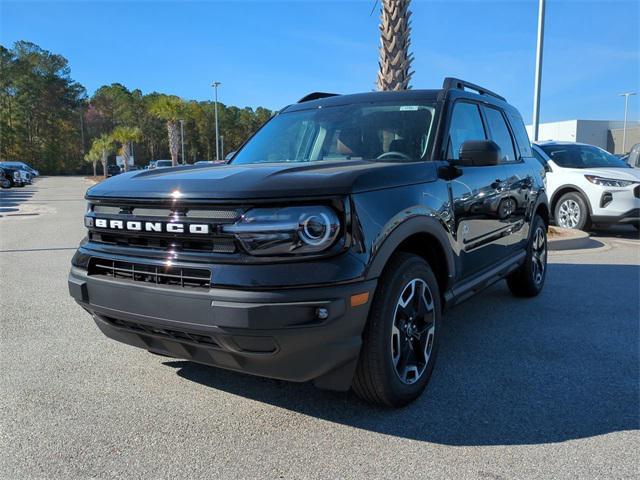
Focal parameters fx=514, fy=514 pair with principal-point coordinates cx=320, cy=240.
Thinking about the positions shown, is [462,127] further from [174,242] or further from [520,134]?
[174,242]

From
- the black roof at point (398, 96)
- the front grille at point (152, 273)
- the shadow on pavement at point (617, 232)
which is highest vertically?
the black roof at point (398, 96)

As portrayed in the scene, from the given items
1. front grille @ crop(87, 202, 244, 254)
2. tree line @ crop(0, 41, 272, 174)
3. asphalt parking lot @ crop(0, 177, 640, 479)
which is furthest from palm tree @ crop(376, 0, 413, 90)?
tree line @ crop(0, 41, 272, 174)

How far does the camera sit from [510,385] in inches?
Result: 130

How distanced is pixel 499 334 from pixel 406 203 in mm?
2072

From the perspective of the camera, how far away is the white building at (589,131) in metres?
62.7

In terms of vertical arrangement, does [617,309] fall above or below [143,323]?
below

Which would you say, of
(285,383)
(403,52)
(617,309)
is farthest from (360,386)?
(403,52)

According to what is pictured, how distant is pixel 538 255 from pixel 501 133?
5.17ft

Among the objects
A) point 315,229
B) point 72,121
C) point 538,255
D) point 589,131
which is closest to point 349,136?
point 315,229

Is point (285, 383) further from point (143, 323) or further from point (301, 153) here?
point (301, 153)

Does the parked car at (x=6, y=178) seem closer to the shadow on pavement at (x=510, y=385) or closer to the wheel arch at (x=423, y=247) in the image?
the shadow on pavement at (x=510, y=385)

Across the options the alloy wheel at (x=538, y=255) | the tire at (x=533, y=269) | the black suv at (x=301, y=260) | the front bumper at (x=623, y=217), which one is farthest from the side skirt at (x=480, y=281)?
the front bumper at (x=623, y=217)

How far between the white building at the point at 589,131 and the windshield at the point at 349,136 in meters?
65.9

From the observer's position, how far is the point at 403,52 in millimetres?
10398
